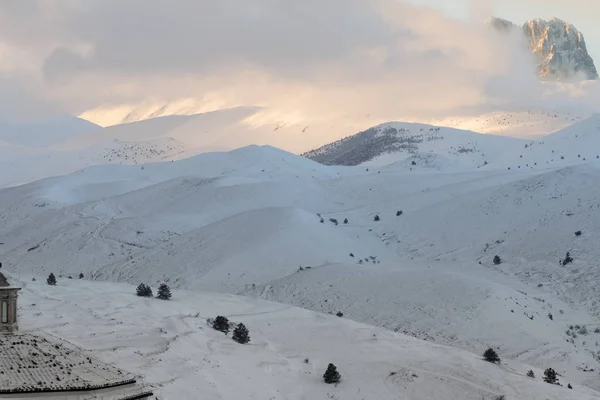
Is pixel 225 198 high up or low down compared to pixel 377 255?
up

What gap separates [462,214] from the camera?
75125 mm

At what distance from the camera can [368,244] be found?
72.4 m

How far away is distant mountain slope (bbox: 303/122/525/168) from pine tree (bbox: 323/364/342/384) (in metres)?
92.4

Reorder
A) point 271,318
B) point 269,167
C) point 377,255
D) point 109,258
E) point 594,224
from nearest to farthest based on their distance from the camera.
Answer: point 271,318 → point 594,224 → point 377,255 → point 109,258 → point 269,167

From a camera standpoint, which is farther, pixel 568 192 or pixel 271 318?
pixel 568 192

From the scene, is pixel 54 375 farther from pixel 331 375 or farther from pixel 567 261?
pixel 567 261

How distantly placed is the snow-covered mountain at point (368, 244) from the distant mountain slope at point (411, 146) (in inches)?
1185

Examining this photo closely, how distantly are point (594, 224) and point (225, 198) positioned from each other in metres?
40.1

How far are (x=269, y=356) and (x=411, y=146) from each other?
11877cm

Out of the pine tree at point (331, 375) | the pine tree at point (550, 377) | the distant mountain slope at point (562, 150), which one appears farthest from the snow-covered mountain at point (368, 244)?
the pine tree at point (331, 375)

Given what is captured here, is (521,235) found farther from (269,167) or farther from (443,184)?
(269,167)

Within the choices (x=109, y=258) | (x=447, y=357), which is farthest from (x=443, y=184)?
(x=447, y=357)

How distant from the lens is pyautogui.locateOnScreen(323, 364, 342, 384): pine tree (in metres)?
33.8

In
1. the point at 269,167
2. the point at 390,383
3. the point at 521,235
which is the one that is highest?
the point at 269,167
